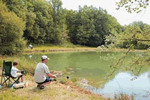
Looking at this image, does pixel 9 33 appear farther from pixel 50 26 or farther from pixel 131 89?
pixel 50 26

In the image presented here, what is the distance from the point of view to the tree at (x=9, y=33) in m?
17.7

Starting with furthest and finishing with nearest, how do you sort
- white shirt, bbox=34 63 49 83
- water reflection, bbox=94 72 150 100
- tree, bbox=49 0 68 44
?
tree, bbox=49 0 68 44 < water reflection, bbox=94 72 150 100 < white shirt, bbox=34 63 49 83

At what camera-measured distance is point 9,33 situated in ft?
59.5

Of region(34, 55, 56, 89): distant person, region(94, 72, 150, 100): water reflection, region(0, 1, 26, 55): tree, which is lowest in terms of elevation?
region(94, 72, 150, 100): water reflection

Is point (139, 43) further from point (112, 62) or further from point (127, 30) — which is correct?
point (112, 62)

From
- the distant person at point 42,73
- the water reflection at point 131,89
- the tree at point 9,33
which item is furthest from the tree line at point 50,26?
the water reflection at point 131,89

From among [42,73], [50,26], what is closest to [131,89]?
[42,73]

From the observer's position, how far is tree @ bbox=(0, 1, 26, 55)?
17.7m

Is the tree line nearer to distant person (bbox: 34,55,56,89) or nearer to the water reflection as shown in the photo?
distant person (bbox: 34,55,56,89)

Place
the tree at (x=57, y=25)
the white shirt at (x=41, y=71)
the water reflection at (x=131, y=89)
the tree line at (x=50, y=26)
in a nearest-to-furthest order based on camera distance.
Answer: the white shirt at (x=41, y=71) → the water reflection at (x=131, y=89) → the tree line at (x=50, y=26) → the tree at (x=57, y=25)

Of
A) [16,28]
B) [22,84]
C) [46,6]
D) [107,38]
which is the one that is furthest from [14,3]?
[107,38]

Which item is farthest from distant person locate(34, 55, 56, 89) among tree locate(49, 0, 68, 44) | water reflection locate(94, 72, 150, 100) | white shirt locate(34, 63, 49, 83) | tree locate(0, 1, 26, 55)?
tree locate(49, 0, 68, 44)

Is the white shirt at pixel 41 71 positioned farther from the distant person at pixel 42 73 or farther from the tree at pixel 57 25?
the tree at pixel 57 25

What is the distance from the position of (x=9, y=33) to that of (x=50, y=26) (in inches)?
1001
